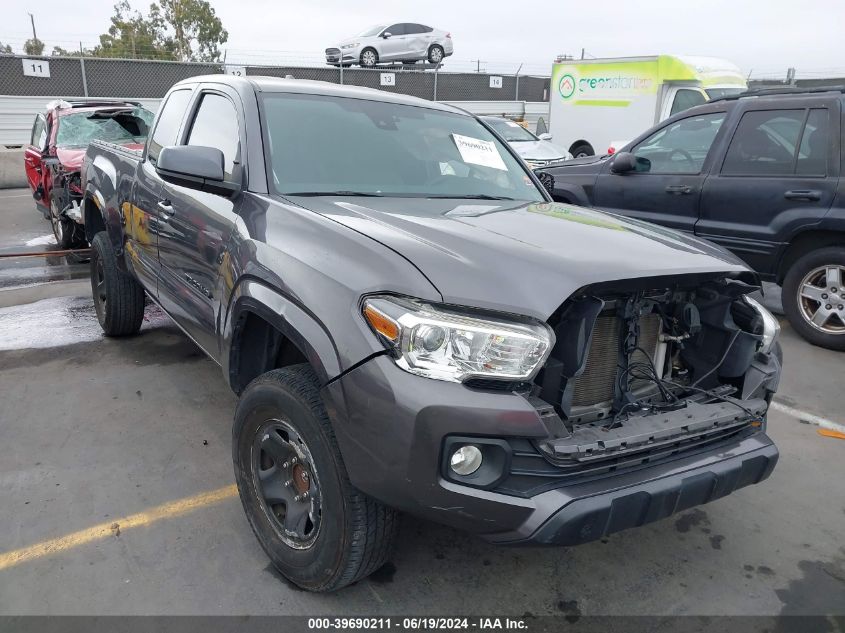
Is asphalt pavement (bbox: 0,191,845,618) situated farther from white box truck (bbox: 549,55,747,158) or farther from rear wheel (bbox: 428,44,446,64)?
rear wheel (bbox: 428,44,446,64)

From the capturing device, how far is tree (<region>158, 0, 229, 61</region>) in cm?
4400

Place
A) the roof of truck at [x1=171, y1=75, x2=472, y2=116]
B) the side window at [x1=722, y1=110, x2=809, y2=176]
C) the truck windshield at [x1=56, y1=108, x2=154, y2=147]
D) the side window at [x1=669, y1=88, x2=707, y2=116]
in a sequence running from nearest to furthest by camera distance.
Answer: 1. the roof of truck at [x1=171, y1=75, x2=472, y2=116]
2. the side window at [x1=722, y1=110, x2=809, y2=176]
3. the truck windshield at [x1=56, y1=108, x2=154, y2=147]
4. the side window at [x1=669, y1=88, x2=707, y2=116]

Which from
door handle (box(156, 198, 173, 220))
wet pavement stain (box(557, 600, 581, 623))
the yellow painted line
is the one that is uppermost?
door handle (box(156, 198, 173, 220))

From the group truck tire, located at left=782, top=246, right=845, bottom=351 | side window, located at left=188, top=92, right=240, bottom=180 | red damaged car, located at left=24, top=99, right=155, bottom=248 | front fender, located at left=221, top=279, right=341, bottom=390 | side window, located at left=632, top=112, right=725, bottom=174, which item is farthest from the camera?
red damaged car, located at left=24, top=99, right=155, bottom=248

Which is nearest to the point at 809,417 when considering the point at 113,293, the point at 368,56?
the point at 113,293

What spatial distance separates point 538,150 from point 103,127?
26.2 feet

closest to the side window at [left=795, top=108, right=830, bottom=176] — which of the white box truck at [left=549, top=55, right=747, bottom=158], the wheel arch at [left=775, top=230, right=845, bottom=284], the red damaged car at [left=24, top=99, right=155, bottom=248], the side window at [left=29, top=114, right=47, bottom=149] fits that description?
the wheel arch at [left=775, top=230, right=845, bottom=284]

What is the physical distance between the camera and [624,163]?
6.35 meters

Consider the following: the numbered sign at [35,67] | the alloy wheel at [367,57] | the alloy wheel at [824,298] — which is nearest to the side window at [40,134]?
the alloy wheel at [824,298]

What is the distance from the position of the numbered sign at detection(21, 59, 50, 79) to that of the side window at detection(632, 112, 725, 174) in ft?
56.7

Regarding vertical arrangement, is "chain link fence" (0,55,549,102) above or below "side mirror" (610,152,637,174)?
above

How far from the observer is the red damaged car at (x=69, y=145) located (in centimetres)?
792

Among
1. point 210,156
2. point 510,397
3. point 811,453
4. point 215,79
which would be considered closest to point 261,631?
point 510,397

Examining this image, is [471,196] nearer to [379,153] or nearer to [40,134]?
[379,153]
